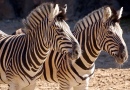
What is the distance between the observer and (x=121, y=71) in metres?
10.5

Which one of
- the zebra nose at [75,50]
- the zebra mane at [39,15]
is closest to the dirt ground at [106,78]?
the zebra mane at [39,15]

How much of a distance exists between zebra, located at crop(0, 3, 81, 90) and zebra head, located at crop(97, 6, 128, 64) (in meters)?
0.75

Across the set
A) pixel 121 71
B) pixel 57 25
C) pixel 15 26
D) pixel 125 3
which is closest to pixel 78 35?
pixel 57 25

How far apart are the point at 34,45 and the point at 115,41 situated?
113 cm

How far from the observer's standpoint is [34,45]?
6379 millimetres

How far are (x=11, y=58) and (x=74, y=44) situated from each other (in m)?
1.19

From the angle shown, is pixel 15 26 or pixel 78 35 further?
pixel 15 26

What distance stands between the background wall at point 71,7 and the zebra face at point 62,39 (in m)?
12.2

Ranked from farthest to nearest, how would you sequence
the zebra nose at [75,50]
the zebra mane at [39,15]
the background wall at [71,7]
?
the background wall at [71,7] → the zebra mane at [39,15] → the zebra nose at [75,50]

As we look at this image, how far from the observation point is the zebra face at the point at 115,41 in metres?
6.37

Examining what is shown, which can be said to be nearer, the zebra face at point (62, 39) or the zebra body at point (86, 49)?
the zebra face at point (62, 39)

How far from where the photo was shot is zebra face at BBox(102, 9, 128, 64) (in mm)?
6367

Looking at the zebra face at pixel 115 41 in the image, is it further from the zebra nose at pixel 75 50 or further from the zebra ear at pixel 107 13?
the zebra nose at pixel 75 50

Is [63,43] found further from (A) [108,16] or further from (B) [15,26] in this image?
(B) [15,26]
